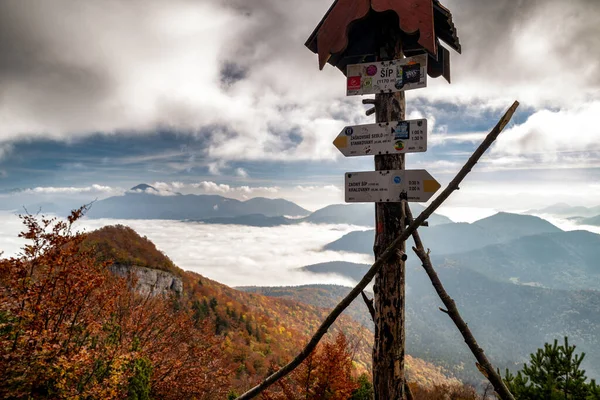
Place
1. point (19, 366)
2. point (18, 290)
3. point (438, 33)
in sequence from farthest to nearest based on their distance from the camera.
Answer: point (18, 290)
point (19, 366)
point (438, 33)

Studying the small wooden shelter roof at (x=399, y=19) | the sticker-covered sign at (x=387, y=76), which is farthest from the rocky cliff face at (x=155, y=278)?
the sticker-covered sign at (x=387, y=76)

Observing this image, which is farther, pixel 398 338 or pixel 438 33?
pixel 438 33

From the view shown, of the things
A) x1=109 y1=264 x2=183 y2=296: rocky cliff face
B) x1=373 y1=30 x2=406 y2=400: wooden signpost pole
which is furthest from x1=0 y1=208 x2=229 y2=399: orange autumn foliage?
x1=109 y1=264 x2=183 y2=296: rocky cliff face

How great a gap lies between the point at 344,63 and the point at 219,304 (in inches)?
2729

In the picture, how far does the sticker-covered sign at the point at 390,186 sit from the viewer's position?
368 cm

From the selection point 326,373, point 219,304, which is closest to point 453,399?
point 326,373

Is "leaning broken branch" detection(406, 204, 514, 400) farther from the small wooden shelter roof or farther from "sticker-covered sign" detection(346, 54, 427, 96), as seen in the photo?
the small wooden shelter roof

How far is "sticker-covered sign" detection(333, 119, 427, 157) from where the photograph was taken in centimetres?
382

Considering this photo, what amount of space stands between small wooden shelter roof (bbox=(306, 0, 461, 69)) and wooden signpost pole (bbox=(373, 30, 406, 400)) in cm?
161

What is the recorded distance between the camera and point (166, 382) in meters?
16.1

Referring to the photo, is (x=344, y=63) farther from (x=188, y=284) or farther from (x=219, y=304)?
(x=188, y=284)

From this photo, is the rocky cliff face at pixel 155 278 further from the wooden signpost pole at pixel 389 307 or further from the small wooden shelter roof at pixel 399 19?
the small wooden shelter roof at pixel 399 19

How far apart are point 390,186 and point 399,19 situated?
2.16 m

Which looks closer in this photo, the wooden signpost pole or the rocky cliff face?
the wooden signpost pole
